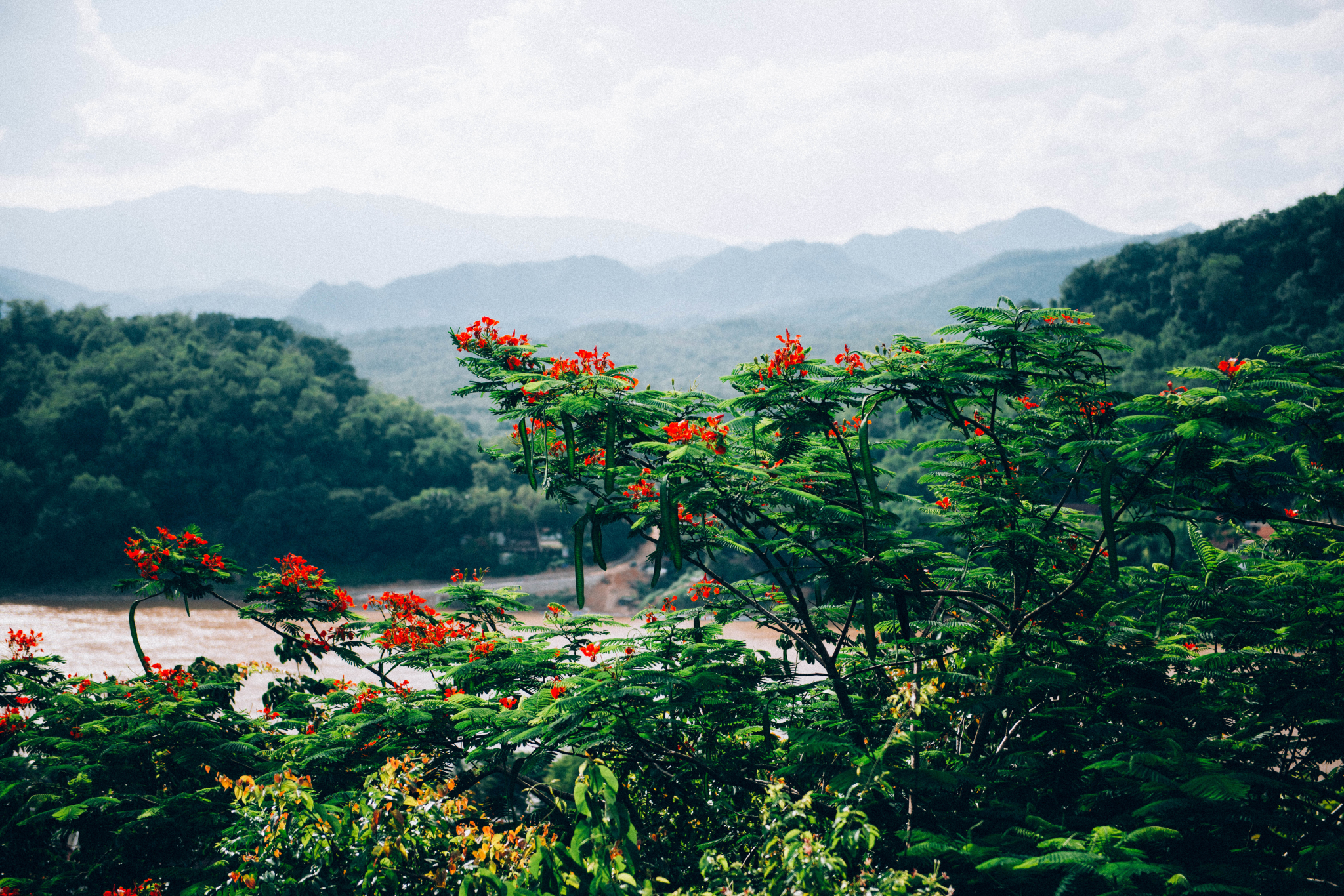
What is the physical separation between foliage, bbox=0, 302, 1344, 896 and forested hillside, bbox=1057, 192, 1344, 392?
4265 cm

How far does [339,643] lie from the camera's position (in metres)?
8.26

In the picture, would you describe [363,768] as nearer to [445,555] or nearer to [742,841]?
[742,841]

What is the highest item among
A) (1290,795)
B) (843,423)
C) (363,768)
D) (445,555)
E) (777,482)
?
(843,423)

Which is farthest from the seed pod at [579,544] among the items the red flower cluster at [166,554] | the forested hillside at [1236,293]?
the forested hillside at [1236,293]

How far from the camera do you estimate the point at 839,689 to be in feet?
19.4

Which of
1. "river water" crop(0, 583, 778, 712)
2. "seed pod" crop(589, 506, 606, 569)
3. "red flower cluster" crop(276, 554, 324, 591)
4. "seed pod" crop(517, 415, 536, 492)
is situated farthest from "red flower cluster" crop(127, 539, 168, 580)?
"river water" crop(0, 583, 778, 712)

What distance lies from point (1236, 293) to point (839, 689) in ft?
179

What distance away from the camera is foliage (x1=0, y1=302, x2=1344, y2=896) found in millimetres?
4266

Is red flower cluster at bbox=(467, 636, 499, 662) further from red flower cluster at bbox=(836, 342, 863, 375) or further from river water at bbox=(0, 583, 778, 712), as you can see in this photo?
river water at bbox=(0, 583, 778, 712)

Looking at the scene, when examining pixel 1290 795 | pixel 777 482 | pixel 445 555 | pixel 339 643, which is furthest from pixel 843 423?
pixel 445 555

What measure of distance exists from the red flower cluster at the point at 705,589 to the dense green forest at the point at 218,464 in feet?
158

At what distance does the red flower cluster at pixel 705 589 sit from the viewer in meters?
7.00

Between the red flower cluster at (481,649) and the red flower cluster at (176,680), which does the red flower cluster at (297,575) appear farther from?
the red flower cluster at (481,649)

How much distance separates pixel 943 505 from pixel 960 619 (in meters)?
1.30
